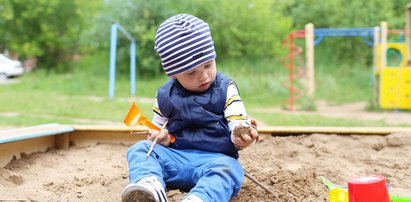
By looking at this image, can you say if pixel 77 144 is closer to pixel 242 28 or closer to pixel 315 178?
pixel 315 178

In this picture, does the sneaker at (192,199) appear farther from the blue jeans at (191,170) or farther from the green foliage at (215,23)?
the green foliage at (215,23)

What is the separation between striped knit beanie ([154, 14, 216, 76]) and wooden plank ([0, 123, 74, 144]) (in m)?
1.07

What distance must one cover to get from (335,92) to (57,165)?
750 centimetres

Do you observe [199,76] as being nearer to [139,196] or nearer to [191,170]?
[191,170]

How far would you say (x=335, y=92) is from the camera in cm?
963

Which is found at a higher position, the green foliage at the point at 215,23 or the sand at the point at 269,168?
the sand at the point at 269,168

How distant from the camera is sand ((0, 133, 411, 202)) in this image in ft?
7.13

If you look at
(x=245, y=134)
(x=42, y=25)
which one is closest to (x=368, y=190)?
(x=245, y=134)

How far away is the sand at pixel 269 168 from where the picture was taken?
2.17 metres

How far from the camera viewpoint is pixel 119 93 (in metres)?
9.06

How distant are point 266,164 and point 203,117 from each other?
76cm

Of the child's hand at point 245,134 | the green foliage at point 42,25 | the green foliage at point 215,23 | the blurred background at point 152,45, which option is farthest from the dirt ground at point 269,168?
the green foliage at point 42,25

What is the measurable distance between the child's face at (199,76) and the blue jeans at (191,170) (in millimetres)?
257

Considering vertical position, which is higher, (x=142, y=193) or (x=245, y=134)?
(x=245, y=134)
